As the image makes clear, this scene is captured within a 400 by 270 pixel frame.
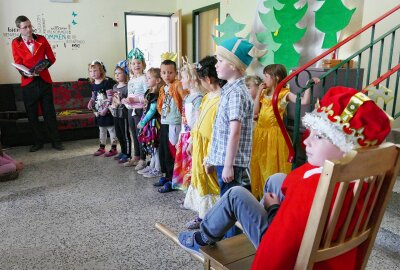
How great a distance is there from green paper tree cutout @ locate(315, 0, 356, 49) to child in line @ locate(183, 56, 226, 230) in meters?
1.98

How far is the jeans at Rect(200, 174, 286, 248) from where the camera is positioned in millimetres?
1272

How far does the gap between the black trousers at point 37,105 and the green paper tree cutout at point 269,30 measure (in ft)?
9.25

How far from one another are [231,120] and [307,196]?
824 millimetres

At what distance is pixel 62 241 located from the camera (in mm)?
2160

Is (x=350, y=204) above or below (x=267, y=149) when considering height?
above

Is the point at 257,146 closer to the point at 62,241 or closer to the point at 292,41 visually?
the point at 62,241

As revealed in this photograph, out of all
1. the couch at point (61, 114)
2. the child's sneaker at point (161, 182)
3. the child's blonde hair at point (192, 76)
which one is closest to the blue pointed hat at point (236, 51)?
→ the child's blonde hair at point (192, 76)

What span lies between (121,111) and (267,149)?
5.65ft

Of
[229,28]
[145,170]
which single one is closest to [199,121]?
[145,170]

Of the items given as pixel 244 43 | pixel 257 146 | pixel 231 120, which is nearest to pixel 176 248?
pixel 231 120

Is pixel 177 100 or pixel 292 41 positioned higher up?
pixel 292 41

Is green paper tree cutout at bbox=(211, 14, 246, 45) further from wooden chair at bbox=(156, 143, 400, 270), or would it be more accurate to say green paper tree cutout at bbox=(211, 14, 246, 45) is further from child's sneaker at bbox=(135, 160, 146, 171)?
wooden chair at bbox=(156, 143, 400, 270)

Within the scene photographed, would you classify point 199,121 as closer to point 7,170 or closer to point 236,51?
point 236,51

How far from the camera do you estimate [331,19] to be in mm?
3531
